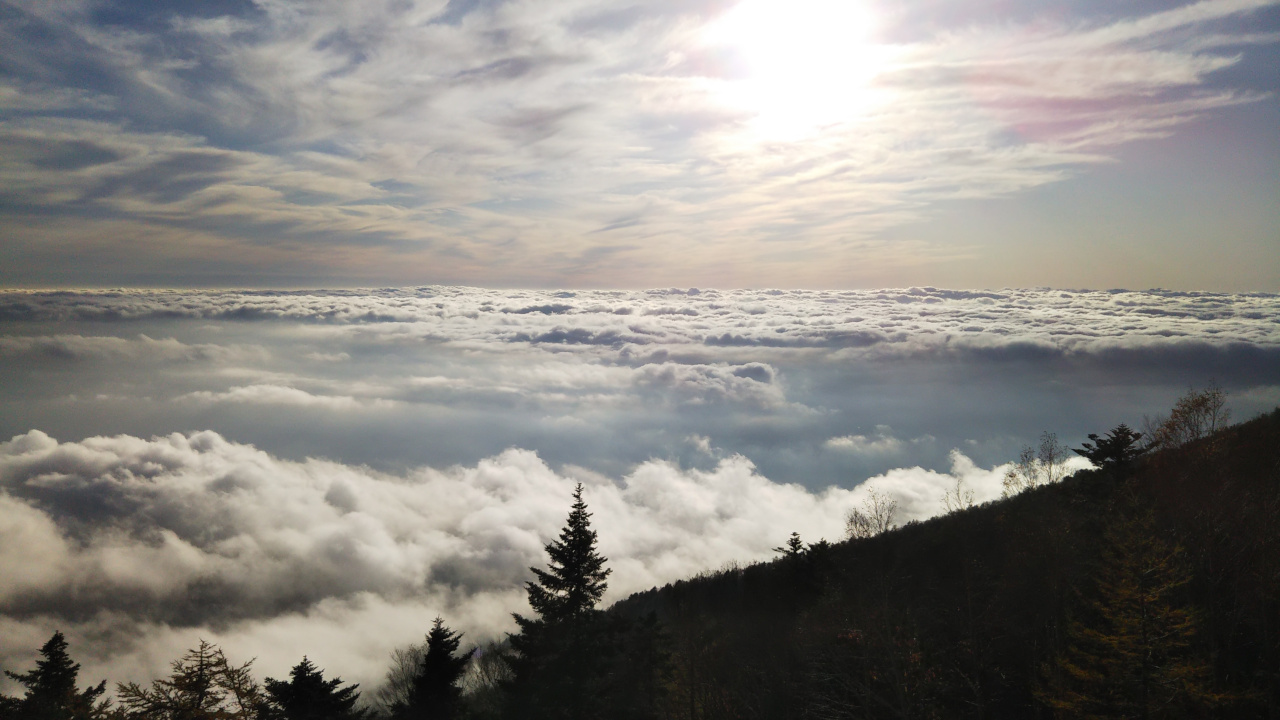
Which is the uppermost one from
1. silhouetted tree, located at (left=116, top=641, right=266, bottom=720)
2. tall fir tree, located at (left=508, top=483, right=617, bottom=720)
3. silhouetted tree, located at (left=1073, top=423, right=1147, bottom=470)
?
silhouetted tree, located at (left=1073, top=423, right=1147, bottom=470)

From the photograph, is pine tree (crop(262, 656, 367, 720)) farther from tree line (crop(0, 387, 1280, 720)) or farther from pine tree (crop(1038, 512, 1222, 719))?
pine tree (crop(1038, 512, 1222, 719))

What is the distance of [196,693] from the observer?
1736 centimetres

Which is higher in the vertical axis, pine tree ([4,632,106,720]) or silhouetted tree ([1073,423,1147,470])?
silhouetted tree ([1073,423,1147,470])

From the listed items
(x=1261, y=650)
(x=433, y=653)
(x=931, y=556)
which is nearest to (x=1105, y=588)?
(x=1261, y=650)

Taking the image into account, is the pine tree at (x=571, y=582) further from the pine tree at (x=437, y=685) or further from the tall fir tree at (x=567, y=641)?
the pine tree at (x=437, y=685)

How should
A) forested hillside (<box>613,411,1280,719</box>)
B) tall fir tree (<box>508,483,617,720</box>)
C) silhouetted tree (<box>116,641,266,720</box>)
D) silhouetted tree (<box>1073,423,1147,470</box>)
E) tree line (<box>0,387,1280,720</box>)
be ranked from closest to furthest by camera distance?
silhouetted tree (<box>116,641,266,720</box>), tree line (<box>0,387,1280,720</box>), forested hillside (<box>613,411,1280,719</box>), tall fir tree (<box>508,483,617,720</box>), silhouetted tree (<box>1073,423,1147,470</box>)

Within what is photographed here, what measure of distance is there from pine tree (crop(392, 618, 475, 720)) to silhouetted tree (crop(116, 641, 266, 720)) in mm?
16948

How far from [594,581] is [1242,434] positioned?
60041mm

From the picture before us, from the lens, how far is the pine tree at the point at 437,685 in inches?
1355

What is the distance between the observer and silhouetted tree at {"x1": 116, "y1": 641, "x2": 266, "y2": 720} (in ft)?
54.1

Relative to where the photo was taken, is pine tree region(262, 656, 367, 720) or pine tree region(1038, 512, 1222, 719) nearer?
pine tree region(1038, 512, 1222, 719)

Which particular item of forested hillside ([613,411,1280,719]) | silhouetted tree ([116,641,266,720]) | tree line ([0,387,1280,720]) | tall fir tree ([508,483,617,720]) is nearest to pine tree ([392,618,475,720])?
tree line ([0,387,1280,720])

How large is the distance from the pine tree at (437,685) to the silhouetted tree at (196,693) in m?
16.9

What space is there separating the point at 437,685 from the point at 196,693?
20028 mm
